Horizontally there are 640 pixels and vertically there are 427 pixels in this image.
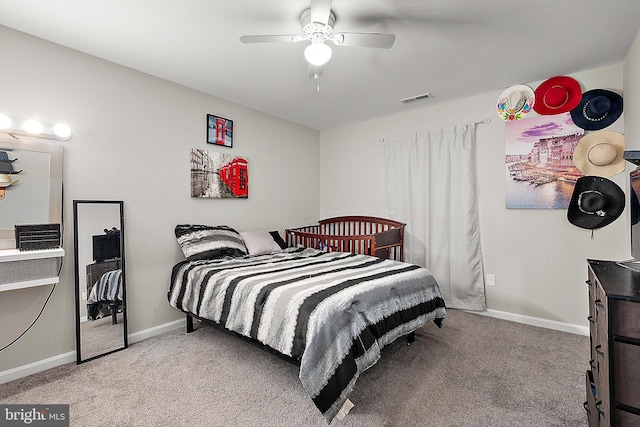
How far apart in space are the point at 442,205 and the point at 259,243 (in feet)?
7.17

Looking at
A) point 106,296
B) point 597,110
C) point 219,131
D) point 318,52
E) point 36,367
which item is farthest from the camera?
point 219,131

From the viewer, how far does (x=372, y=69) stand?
2752 millimetres

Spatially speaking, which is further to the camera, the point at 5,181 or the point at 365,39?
the point at 5,181

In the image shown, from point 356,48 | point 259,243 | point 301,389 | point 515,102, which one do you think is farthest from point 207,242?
point 515,102

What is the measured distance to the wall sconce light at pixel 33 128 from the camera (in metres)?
2.11

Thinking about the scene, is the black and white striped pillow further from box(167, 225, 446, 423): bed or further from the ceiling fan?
the ceiling fan

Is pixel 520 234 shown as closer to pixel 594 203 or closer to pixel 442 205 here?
pixel 594 203

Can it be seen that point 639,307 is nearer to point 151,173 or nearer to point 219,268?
point 219,268

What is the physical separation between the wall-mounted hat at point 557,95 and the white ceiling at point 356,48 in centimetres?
9

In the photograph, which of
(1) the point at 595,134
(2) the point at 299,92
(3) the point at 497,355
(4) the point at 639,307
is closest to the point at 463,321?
(3) the point at 497,355

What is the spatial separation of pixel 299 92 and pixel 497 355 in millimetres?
3051

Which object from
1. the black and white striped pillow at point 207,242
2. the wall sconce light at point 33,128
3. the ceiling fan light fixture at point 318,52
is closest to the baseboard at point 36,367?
the black and white striped pillow at point 207,242

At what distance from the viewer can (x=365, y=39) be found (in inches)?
75.9

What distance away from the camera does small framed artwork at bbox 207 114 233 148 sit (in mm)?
3362
